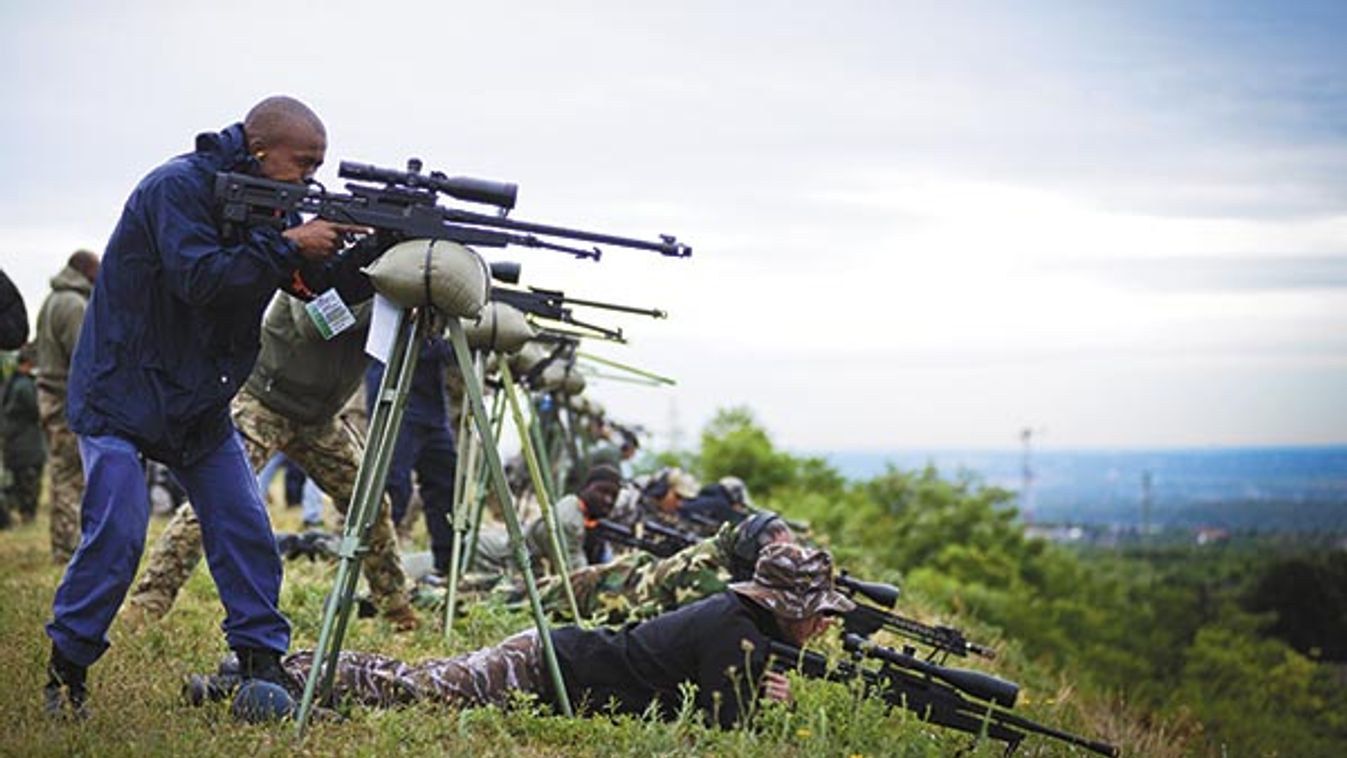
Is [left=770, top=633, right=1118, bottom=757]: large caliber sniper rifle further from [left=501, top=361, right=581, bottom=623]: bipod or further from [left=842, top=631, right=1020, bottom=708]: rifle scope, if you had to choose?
[left=501, top=361, right=581, bottom=623]: bipod

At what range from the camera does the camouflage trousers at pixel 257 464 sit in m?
7.62

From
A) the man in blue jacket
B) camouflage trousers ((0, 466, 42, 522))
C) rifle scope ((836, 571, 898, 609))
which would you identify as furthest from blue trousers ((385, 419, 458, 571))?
camouflage trousers ((0, 466, 42, 522))

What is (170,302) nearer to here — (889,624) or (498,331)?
(498,331)

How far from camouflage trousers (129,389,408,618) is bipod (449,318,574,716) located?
1783mm

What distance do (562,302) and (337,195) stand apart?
113 inches

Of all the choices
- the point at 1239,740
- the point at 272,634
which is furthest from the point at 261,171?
the point at 1239,740

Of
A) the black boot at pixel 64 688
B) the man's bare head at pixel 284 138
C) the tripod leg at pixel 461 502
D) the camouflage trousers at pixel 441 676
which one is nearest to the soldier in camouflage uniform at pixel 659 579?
the tripod leg at pixel 461 502

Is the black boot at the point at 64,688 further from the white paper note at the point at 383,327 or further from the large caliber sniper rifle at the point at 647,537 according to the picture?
the large caliber sniper rifle at the point at 647,537

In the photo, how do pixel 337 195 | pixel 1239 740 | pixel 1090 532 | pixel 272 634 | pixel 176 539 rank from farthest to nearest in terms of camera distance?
pixel 1090 532, pixel 1239 740, pixel 176 539, pixel 272 634, pixel 337 195

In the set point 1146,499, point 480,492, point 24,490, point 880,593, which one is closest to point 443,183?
point 880,593

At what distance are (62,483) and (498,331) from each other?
4685 mm

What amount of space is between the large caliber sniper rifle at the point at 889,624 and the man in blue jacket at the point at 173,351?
10.5 ft

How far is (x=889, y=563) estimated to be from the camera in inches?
1069

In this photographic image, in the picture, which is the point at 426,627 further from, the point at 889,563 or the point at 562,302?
the point at 889,563
